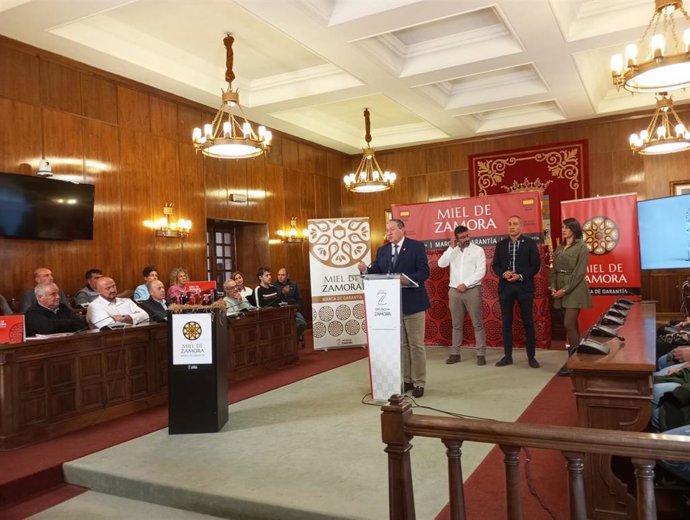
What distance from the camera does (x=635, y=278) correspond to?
6.78 meters

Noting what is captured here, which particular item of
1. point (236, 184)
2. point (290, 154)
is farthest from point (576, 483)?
point (290, 154)

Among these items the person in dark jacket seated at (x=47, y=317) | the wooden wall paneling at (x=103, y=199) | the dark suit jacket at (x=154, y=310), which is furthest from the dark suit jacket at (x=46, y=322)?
the wooden wall paneling at (x=103, y=199)

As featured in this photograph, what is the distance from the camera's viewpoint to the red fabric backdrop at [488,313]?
20.8 feet

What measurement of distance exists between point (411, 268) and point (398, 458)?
9.31ft

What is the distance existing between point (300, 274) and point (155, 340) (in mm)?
5546

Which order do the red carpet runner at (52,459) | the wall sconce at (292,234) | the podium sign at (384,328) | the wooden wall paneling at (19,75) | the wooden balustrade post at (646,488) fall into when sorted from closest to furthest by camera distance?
the wooden balustrade post at (646,488) < the red carpet runner at (52,459) < the podium sign at (384,328) < the wooden wall paneling at (19,75) < the wall sconce at (292,234)

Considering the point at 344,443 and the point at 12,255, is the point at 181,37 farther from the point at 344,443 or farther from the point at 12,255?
the point at 344,443

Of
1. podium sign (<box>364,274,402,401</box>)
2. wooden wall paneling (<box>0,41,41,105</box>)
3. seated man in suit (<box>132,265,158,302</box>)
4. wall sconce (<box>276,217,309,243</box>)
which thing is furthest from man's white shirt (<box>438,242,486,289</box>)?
wooden wall paneling (<box>0,41,41,105</box>)

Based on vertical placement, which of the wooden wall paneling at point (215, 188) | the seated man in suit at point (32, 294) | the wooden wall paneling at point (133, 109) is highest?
the wooden wall paneling at point (133, 109)

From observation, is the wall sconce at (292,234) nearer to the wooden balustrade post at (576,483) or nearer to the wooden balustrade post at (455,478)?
the wooden balustrade post at (455,478)

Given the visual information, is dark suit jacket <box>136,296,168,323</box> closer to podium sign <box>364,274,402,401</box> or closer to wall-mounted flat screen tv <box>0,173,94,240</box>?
wall-mounted flat screen tv <box>0,173,94,240</box>

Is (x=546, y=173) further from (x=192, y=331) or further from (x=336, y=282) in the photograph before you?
(x=192, y=331)

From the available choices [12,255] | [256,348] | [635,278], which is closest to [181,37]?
[12,255]

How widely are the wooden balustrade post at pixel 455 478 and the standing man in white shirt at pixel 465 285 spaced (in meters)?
4.21
